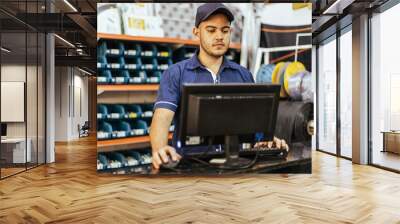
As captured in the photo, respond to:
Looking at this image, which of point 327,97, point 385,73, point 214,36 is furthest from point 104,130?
point 327,97

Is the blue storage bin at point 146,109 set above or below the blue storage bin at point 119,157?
above

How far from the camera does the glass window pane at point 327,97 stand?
30.7 ft

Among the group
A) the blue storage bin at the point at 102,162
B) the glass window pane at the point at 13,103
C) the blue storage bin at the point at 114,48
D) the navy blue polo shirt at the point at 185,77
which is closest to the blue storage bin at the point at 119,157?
the blue storage bin at the point at 102,162

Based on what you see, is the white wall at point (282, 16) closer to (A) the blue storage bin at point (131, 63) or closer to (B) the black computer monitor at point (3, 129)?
(A) the blue storage bin at point (131, 63)

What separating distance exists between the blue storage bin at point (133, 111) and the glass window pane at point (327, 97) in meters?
5.89

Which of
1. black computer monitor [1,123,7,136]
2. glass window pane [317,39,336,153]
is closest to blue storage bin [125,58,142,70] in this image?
black computer monitor [1,123,7,136]

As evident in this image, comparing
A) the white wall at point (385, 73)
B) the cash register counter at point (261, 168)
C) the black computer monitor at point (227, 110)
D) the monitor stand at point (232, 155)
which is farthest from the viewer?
the white wall at point (385, 73)

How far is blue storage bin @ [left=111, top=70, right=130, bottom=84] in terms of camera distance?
4.65 meters

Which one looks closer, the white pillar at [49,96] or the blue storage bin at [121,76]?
the blue storage bin at [121,76]

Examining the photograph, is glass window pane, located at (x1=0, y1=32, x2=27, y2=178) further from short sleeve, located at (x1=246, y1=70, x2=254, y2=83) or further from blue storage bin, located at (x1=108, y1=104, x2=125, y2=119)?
short sleeve, located at (x1=246, y1=70, x2=254, y2=83)

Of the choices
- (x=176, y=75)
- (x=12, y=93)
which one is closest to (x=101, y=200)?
(x=176, y=75)

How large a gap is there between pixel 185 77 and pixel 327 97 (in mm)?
6239

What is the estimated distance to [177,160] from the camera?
4.62 metres

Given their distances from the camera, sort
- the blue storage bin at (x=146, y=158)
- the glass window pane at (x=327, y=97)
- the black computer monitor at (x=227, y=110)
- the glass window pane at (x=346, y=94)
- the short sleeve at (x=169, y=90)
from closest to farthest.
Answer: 1. the black computer monitor at (x=227, y=110)
2. the short sleeve at (x=169, y=90)
3. the blue storage bin at (x=146, y=158)
4. the glass window pane at (x=346, y=94)
5. the glass window pane at (x=327, y=97)
